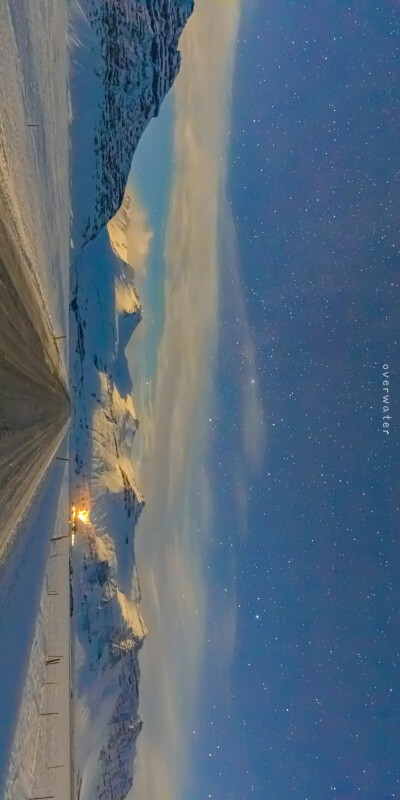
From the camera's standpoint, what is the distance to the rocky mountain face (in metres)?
30.9

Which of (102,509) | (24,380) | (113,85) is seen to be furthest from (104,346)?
(24,380)

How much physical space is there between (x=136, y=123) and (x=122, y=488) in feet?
93.6

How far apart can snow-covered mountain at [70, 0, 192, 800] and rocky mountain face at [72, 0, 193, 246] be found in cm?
9

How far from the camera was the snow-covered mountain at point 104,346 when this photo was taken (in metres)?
31.5

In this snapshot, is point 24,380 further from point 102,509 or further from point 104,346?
point 104,346

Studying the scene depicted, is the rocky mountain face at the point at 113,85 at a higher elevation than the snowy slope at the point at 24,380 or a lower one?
higher

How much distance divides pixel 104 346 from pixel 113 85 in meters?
17.9

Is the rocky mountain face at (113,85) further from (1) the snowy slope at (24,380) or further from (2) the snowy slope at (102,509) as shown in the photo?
(1) the snowy slope at (24,380)

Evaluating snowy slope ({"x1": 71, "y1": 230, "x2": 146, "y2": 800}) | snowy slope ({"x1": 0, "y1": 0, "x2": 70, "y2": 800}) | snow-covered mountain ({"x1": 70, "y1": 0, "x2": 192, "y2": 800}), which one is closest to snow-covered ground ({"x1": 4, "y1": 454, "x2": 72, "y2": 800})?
snowy slope ({"x1": 0, "y1": 0, "x2": 70, "y2": 800})

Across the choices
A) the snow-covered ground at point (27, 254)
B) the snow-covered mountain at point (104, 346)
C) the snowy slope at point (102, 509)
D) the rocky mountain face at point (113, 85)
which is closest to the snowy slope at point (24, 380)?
the snow-covered ground at point (27, 254)

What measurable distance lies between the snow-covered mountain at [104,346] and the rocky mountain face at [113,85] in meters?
0.09

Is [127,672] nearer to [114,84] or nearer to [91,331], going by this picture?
[91,331]

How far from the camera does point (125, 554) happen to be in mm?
43938

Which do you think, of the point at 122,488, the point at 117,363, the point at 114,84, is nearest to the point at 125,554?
the point at 122,488
